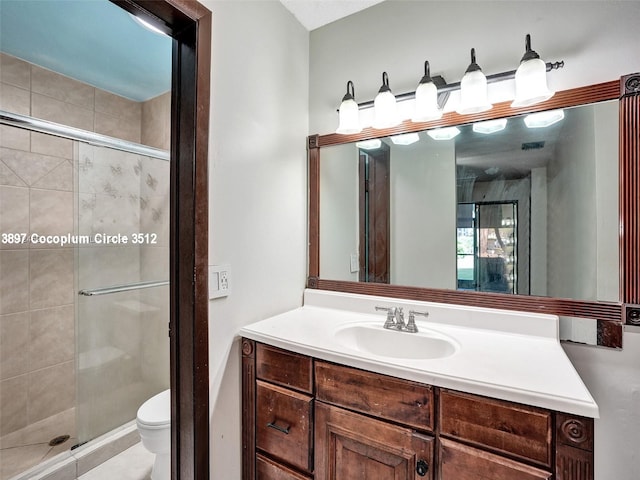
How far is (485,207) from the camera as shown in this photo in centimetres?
128

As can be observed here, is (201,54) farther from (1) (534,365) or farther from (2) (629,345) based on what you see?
(2) (629,345)

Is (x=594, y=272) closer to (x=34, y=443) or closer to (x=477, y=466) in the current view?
(x=477, y=466)

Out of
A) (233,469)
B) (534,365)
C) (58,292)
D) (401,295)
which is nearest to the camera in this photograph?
(534,365)

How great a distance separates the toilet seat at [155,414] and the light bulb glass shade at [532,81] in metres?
2.04

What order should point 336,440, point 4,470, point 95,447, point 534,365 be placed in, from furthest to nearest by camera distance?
point 95,447 < point 4,470 < point 336,440 < point 534,365

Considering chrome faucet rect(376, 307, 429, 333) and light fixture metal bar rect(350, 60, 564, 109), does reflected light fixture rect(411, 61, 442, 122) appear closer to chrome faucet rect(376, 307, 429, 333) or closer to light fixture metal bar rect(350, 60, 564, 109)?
light fixture metal bar rect(350, 60, 564, 109)

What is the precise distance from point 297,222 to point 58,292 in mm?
1691

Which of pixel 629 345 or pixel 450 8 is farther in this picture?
pixel 450 8

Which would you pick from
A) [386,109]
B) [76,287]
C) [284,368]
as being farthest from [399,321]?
[76,287]

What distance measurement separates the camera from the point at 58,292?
1974 mm

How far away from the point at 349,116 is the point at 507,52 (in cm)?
69

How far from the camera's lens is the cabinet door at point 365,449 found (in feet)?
2.81

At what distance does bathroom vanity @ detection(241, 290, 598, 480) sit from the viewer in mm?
720

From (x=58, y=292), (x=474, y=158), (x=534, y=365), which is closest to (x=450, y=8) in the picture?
(x=474, y=158)
